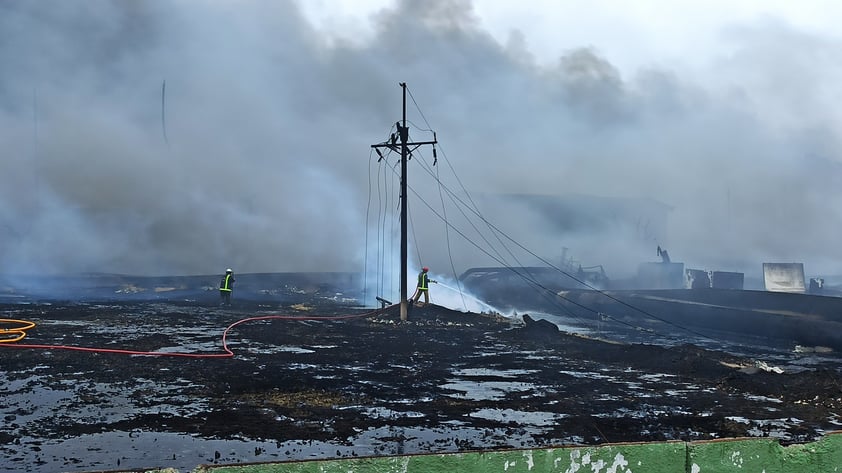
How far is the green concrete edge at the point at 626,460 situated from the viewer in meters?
3.49

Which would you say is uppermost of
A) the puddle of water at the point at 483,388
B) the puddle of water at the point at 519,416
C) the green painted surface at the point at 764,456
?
the green painted surface at the point at 764,456

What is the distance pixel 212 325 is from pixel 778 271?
32.8 meters

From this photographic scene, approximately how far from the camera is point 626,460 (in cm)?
373

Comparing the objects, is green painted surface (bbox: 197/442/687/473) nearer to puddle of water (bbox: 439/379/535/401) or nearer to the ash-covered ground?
the ash-covered ground

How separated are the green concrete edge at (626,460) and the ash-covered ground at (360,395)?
5224 mm

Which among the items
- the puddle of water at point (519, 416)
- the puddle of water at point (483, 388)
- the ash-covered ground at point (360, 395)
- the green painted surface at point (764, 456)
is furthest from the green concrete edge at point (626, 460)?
the puddle of water at point (483, 388)

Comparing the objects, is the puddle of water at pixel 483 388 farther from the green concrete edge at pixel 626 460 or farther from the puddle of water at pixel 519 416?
the green concrete edge at pixel 626 460

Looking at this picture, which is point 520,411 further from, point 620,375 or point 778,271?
point 778,271

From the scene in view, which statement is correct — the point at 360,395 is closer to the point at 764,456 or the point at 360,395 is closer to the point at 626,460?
the point at 626,460

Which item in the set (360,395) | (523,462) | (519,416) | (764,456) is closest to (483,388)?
(519,416)

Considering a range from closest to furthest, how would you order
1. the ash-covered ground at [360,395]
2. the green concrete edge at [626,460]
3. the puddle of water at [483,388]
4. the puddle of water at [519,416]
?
the green concrete edge at [626,460] < the ash-covered ground at [360,395] < the puddle of water at [519,416] < the puddle of water at [483,388]

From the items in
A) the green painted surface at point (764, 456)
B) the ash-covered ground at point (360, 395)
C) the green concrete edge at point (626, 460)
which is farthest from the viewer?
the ash-covered ground at point (360, 395)

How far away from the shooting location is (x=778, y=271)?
40.3 metres

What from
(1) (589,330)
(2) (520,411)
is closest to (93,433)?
(2) (520,411)
